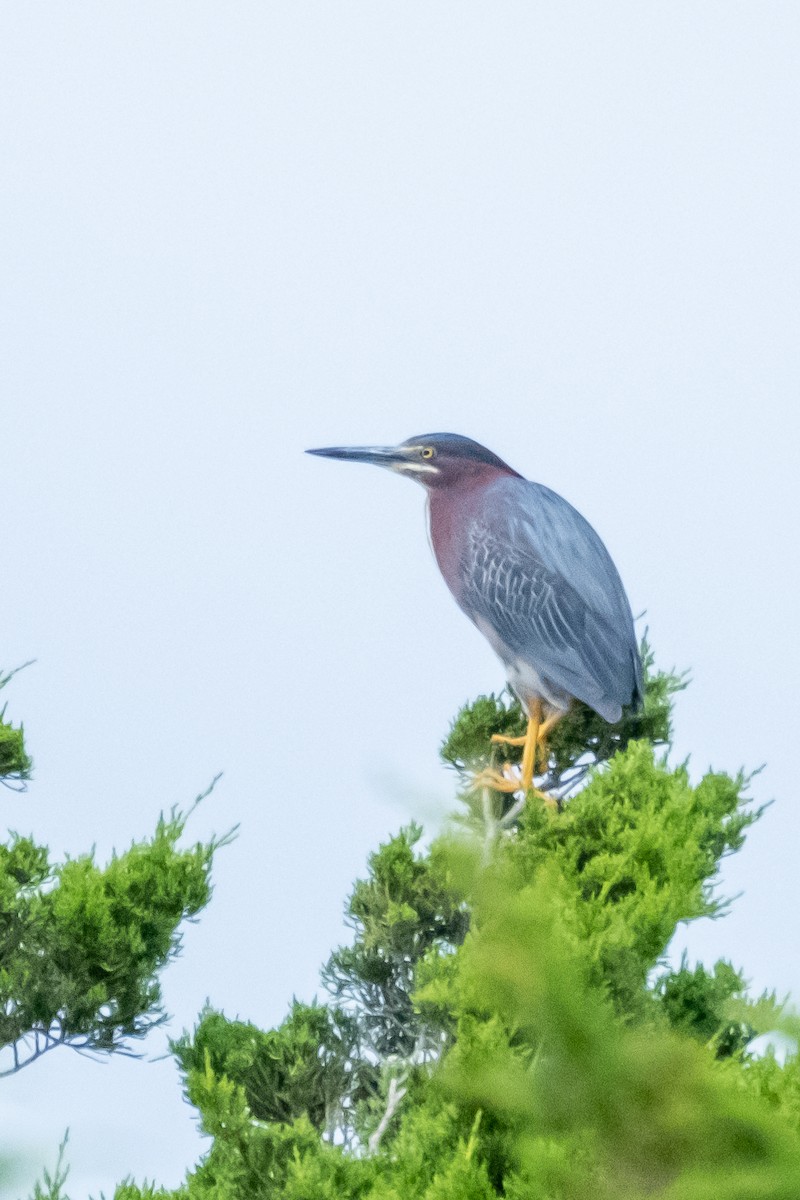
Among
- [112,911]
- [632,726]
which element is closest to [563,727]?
[632,726]

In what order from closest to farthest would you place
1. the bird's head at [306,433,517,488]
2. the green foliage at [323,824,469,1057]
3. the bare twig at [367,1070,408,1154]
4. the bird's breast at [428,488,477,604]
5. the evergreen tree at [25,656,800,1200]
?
1. the evergreen tree at [25,656,800,1200]
2. the bare twig at [367,1070,408,1154]
3. the green foliage at [323,824,469,1057]
4. the bird's breast at [428,488,477,604]
5. the bird's head at [306,433,517,488]

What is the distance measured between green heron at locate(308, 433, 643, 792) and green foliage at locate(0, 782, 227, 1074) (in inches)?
34.1

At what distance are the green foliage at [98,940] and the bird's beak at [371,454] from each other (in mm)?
1231

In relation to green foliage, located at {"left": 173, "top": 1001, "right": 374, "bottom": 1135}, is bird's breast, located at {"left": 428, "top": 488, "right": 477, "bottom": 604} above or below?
above

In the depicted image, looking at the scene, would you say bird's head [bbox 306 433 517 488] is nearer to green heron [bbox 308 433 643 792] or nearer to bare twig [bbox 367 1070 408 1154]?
green heron [bbox 308 433 643 792]

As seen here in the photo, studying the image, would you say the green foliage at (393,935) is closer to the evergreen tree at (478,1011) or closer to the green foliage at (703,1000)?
the evergreen tree at (478,1011)

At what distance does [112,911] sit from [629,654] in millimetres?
1517

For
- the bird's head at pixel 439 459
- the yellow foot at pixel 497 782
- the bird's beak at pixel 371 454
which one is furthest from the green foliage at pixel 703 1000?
the bird's beak at pixel 371 454

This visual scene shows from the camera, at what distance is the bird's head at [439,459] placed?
411 centimetres

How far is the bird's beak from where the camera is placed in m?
4.14

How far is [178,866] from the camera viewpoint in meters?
A: 3.50

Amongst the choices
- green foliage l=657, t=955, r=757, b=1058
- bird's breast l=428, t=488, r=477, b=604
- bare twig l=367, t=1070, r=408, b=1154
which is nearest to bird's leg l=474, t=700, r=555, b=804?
bird's breast l=428, t=488, r=477, b=604

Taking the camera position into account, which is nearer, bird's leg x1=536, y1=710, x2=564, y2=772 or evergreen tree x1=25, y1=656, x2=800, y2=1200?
evergreen tree x1=25, y1=656, x2=800, y2=1200

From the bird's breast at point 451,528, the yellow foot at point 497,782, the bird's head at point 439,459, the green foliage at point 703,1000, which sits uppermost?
the bird's head at point 439,459
